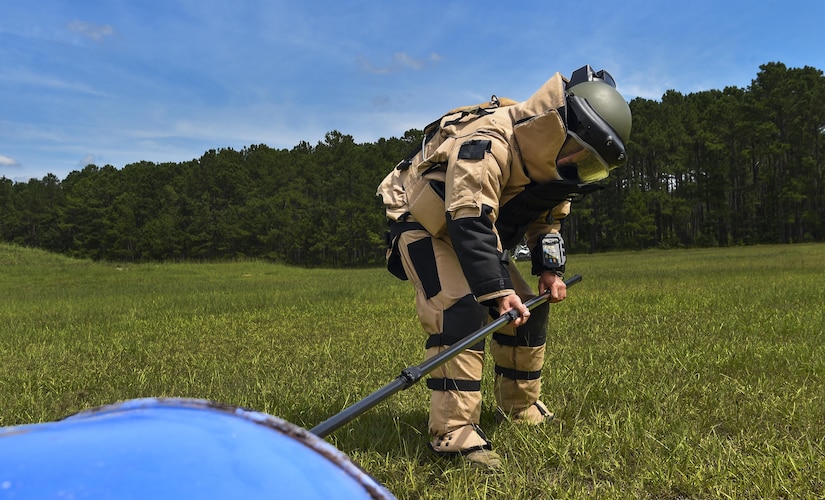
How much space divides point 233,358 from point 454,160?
12.8 ft

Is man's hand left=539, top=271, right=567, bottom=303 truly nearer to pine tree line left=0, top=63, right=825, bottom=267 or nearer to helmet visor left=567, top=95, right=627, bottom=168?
helmet visor left=567, top=95, right=627, bottom=168

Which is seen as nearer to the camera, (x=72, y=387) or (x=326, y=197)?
(x=72, y=387)

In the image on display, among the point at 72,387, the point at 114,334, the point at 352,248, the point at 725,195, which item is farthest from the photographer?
the point at 352,248

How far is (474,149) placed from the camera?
2676 mm

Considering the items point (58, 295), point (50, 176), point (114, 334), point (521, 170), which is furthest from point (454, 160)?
point (50, 176)

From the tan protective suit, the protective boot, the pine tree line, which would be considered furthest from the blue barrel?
the pine tree line

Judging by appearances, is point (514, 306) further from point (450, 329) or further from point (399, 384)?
point (399, 384)

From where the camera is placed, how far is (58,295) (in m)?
14.2

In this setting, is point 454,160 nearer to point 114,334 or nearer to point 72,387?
point 72,387

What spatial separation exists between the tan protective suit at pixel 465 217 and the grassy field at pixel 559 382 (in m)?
0.43

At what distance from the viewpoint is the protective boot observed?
2.70m

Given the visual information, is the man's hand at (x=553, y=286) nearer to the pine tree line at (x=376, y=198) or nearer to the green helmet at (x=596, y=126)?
the green helmet at (x=596, y=126)

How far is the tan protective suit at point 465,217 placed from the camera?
2627 mm

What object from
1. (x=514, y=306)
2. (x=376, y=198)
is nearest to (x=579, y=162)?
(x=514, y=306)
